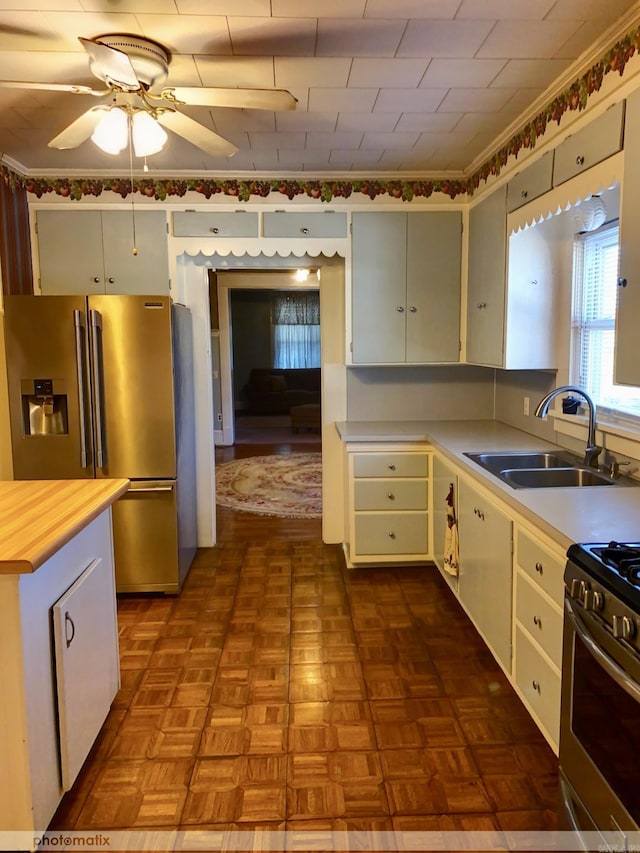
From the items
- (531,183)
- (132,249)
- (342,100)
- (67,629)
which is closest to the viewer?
(67,629)

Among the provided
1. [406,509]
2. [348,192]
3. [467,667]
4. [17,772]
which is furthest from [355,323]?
[17,772]

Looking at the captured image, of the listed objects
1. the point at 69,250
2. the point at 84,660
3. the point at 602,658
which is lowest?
the point at 84,660

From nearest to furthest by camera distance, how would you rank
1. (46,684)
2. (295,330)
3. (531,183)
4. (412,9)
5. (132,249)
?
(46,684), (412,9), (531,183), (132,249), (295,330)

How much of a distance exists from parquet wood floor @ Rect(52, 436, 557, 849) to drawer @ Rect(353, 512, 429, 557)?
25cm

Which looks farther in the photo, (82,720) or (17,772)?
Answer: (82,720)

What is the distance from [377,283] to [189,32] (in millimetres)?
1909

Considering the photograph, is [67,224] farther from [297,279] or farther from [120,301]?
[297,279]

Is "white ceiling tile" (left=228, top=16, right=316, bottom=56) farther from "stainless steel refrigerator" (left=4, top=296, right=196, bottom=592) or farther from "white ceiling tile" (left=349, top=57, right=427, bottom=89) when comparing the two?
"stainless steel refrigerator" (left=4, top=296, right=196, bottom=592)

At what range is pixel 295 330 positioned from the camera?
10.6m

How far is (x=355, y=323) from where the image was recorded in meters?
3.71

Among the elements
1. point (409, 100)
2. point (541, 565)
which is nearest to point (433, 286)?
→ point (409, 100)

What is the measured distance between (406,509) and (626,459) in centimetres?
141

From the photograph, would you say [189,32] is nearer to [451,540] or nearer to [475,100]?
[475,100]

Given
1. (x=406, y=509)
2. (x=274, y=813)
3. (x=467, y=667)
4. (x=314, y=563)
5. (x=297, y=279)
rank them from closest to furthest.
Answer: (x=274, y=813), (x=467, y=667), (x=406, y=509), (x=314, y=563), (x=297, y=279)
